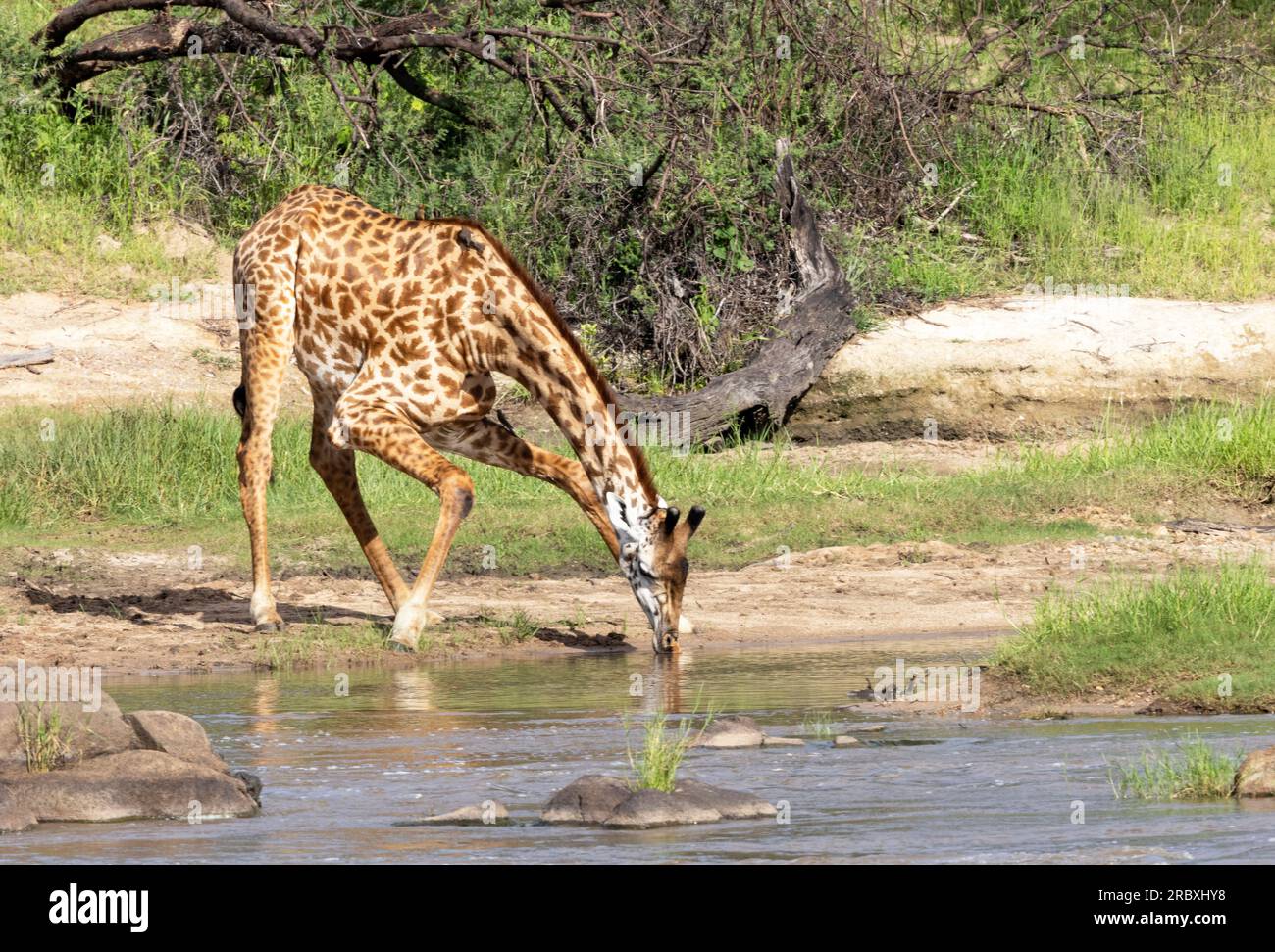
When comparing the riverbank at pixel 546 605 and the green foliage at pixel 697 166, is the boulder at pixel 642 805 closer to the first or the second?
the riverbank at pixel 546 605

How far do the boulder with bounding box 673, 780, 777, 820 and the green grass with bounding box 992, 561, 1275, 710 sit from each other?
2532mm

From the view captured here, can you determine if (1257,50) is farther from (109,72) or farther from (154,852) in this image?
(154,852)

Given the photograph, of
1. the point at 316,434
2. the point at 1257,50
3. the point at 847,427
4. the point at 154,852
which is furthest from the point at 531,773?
the point at 1257,50

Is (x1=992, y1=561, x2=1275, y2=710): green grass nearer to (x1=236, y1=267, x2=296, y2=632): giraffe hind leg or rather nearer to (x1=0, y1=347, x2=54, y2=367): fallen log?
(x1=236, y1=267, x2=296, y2=632): giraffe hind leg

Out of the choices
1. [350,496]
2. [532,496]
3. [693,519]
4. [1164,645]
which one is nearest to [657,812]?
[1164,645]

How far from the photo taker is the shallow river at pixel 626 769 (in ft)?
20.1

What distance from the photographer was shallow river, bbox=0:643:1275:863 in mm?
6117

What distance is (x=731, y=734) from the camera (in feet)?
26.2

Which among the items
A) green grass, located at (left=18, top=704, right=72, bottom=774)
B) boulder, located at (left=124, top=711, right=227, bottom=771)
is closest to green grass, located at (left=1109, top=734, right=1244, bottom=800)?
boulder, located at (left=124, top=711, right=227, bottom=771)

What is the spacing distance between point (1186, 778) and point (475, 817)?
2.38 meters

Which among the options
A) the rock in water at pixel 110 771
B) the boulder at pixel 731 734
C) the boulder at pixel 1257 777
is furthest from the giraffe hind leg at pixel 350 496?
the boulder at pixel 1257 777

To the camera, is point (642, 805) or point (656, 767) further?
point (656, 767)

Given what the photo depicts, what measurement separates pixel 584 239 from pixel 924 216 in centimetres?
Result: 339

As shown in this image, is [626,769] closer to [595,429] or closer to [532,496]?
[595,429]
